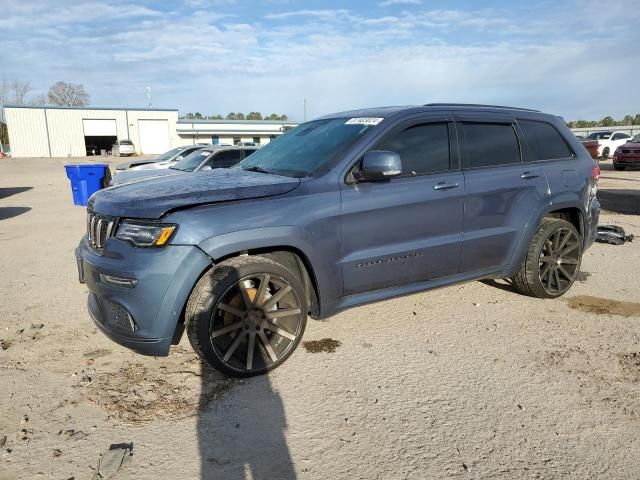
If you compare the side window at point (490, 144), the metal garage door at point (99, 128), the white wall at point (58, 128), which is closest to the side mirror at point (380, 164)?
the side window at point (490, 144)

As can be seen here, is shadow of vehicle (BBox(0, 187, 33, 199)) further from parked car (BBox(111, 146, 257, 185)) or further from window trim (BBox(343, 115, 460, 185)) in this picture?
window trim (BBox(343, 115, 460, 185))

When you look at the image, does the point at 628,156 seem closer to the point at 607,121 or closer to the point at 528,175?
the point at 528,175

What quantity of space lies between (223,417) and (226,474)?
0.50m

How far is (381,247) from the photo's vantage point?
3.54 m

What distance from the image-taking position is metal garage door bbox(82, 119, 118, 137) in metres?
51.0

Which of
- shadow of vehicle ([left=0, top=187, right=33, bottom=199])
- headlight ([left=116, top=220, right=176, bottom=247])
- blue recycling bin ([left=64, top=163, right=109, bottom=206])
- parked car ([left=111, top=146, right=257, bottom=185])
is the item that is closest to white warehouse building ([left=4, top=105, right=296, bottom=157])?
shadow of vehicle ([left=0, top=187, right=33, bottom=199])

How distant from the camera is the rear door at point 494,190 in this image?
3.99m

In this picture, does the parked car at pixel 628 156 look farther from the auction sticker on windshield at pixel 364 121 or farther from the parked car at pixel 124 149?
the parked car at pixel 124 149

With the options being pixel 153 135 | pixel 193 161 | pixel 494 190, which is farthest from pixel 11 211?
pixel 153 135

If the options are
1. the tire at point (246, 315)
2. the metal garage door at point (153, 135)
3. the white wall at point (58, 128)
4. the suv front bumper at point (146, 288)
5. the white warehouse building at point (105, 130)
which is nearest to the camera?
the suv front bumper at point (146, 288)

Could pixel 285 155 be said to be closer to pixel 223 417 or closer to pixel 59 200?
pixel 223 417

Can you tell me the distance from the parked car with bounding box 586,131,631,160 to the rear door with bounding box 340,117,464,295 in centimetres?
2567

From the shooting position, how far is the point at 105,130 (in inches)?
2050

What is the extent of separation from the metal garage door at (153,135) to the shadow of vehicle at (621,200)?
4862 centimetres
